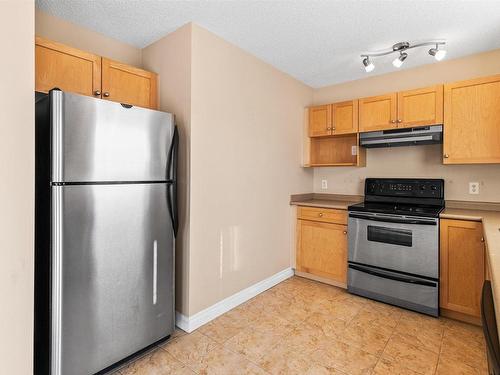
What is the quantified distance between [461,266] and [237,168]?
213cm

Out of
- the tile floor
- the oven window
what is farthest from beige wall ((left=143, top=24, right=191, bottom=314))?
the oven window

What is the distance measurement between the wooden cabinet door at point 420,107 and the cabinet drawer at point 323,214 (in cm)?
112

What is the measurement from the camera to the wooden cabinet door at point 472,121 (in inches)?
97.0

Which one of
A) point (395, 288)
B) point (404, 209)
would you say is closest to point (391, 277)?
point (395, 288)

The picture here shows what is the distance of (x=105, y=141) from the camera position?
1686 millimetres

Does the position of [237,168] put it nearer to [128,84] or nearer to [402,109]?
[128,84]

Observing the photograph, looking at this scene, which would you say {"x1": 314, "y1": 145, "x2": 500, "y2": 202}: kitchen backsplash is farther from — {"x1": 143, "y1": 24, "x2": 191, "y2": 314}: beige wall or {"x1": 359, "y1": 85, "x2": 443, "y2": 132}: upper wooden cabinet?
{"x1": 143, "y1": 24, "x2": 191, "y2": 314}: beige wall

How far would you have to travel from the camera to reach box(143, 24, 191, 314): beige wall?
223cm

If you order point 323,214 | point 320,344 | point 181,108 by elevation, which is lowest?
point 320,344

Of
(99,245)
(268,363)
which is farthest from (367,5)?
(268,363)

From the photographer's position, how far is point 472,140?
2.56 metres

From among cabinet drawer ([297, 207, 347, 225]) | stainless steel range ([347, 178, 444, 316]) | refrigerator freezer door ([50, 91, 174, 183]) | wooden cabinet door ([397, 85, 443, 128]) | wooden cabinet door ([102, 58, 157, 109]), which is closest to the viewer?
refrigerator freezer door ([50, 91, 174, 183])

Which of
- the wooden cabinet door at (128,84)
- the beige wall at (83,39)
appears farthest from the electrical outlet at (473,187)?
the beige wall at (83,39)

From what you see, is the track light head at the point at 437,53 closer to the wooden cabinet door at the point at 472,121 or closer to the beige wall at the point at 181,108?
the wooden cabinet door at the point at 472,121
